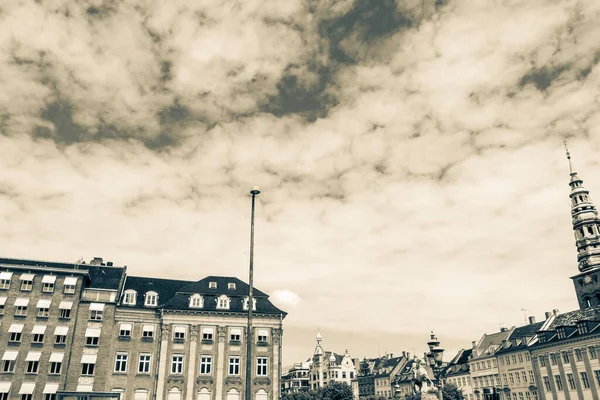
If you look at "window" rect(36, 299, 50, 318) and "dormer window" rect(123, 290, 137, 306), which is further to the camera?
"dormer window" rect(123, 290, 137, 306)

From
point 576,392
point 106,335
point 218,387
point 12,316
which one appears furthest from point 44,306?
point 576,392

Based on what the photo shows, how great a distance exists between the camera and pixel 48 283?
169 feet

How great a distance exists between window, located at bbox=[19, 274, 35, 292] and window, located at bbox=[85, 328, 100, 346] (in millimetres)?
Answer: 8035

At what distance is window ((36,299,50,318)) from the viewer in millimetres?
50031

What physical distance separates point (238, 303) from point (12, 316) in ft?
83.8

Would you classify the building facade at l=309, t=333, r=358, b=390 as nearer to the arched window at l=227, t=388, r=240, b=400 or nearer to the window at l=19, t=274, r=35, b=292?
the arched window at l=227, t=388, r=240, b=400

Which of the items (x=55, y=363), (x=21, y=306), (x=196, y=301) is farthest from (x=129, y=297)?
(x=21, y=306)

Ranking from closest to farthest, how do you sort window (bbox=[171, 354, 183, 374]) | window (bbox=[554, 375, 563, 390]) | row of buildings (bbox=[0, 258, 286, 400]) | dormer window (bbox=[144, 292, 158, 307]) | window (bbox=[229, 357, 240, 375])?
row of buildings (bbox=[0, 258, 286, 400]), window (bbox=[171, 354, 183, 374]), window (bbox=[229, 357, 240, 375]), dormer window (bbox=[144, 292, 158, 307]), window (bbox=[554, 375, 563, 390])

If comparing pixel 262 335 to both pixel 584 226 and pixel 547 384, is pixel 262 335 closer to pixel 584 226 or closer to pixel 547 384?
pixel 547 384

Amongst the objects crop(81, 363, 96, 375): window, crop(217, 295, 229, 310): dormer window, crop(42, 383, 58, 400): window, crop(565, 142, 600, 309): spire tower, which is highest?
crop(565, 142, 600, 309): spire tower

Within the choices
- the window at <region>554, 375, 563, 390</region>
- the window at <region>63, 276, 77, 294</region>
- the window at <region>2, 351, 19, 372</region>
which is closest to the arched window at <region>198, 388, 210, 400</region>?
the window at <region>63, 276, 77, 294</region>

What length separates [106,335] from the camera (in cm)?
5200

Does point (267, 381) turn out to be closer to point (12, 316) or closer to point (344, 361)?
point (12, 316)

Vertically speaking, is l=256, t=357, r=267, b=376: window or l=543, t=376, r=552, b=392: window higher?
l=256, t=357, r=267, b=376: window
